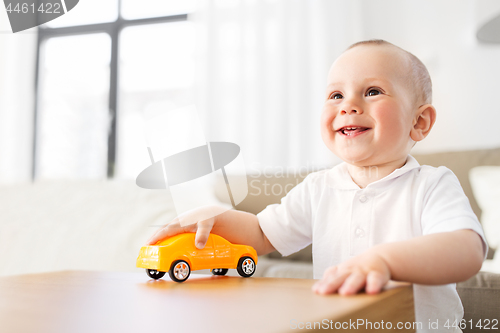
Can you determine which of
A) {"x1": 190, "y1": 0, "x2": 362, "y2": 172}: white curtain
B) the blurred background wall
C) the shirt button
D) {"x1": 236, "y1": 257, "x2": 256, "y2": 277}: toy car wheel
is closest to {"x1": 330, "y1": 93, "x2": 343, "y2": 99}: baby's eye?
the shirt button

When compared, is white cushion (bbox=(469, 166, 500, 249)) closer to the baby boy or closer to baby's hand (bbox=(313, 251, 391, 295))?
the baby boy

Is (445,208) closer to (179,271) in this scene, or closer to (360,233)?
(360,233)

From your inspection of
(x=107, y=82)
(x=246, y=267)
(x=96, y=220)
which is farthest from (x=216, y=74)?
(x=246, y=267)

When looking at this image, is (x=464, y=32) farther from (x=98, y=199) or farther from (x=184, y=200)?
(x=98, y=199)

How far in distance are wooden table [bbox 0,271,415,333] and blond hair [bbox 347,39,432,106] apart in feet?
1.56

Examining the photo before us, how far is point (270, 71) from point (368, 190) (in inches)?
87.8

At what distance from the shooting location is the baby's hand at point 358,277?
1.39ft

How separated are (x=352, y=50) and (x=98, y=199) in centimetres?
121

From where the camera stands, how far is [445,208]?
63 centimetres

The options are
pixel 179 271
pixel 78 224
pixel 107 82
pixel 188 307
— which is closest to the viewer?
pixel 188 307

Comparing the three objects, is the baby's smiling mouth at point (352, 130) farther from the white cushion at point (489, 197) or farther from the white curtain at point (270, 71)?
the white curtain at point (270, 71)

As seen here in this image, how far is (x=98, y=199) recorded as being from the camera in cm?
166

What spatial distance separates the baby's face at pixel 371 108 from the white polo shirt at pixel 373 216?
53mm

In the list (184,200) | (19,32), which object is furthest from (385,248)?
(19,32)
